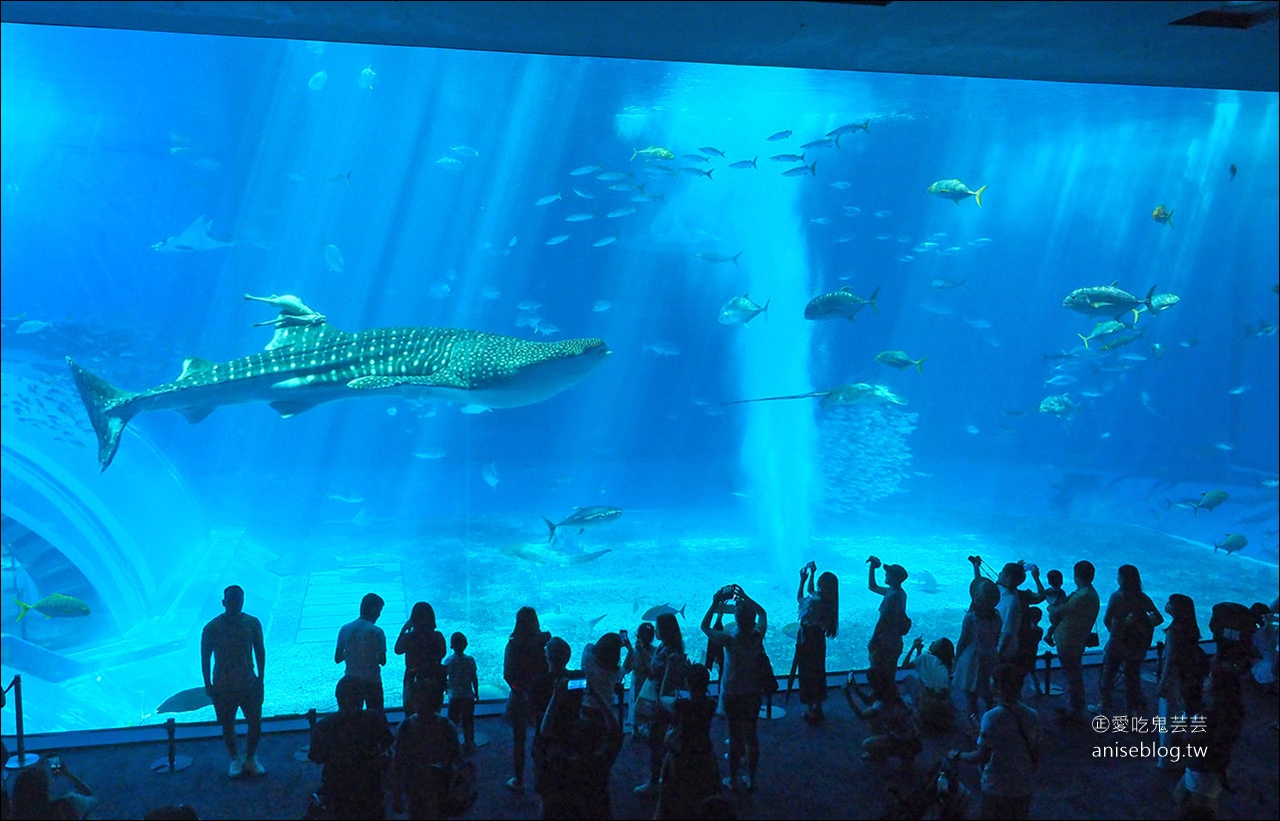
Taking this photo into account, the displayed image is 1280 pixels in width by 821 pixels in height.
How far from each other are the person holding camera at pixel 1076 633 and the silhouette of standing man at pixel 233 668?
526cm

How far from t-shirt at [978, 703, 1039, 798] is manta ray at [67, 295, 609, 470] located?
508cm

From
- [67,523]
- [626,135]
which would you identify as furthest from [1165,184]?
[67,523]

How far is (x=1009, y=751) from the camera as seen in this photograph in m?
3.57

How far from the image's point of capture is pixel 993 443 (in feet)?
144

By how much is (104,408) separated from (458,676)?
15.4 feet

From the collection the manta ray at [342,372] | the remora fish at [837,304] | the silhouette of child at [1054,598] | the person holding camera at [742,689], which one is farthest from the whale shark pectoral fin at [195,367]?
the remora fish at [837,304]

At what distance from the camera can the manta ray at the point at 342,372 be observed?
6.86m

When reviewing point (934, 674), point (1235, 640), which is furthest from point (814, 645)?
point (1235, 640)

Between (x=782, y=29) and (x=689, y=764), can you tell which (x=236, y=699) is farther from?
(x=782, y=29)

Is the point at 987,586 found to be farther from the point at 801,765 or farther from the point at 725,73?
the point at 725,73

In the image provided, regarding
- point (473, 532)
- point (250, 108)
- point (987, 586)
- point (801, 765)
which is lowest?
point (801, 765)

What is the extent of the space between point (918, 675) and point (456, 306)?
44.4 metres

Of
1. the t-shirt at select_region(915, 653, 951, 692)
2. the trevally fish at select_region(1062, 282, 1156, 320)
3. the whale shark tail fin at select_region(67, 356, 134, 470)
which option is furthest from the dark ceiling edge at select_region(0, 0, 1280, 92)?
the trevally fish at select_region(1062, 282, 1156, 320)

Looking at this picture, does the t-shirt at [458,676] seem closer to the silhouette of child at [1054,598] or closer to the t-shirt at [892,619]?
the t-shirt at [892,619]
